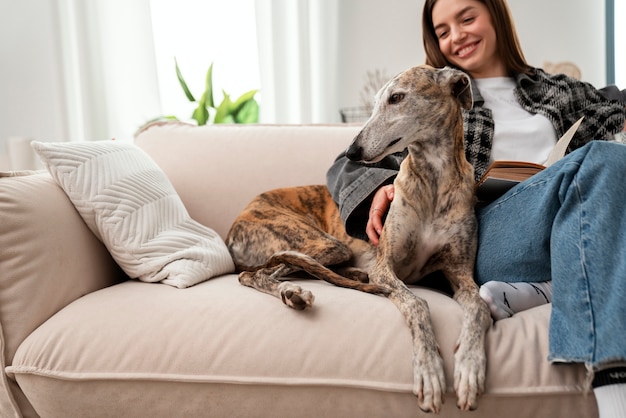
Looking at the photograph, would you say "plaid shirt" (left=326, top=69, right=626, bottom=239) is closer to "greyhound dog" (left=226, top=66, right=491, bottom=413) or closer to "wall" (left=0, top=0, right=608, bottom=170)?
"greyhound dog" (left=226, top=66, right=491, bottom=413)

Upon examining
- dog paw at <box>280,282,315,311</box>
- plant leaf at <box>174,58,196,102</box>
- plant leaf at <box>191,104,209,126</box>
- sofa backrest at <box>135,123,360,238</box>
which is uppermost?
plant leaf at <box>174,58,196,102</box>

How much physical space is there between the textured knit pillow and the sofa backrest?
339 millimetres

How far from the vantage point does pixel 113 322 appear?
123 centimetres

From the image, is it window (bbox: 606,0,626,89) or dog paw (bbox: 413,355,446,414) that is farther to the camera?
window (bbox: 606,0,626,89)

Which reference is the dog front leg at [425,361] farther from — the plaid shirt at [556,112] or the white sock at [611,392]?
the plaid shirt at [556,112]

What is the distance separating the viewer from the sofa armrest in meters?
1.25

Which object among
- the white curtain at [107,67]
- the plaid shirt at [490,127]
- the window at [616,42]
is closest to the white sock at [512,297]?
the plaid shirt at [490,127]

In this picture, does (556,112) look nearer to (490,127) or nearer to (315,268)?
(490,127)

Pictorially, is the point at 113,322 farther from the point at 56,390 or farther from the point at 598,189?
the point at 598,189

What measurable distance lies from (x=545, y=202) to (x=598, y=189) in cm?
13

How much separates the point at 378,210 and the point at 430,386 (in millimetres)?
674

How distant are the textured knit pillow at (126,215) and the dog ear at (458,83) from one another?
83 cm

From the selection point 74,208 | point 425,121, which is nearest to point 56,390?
point 74,208

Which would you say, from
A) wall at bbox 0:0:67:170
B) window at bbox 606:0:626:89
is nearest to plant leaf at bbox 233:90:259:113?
wall at bbox 0:0:67:170
